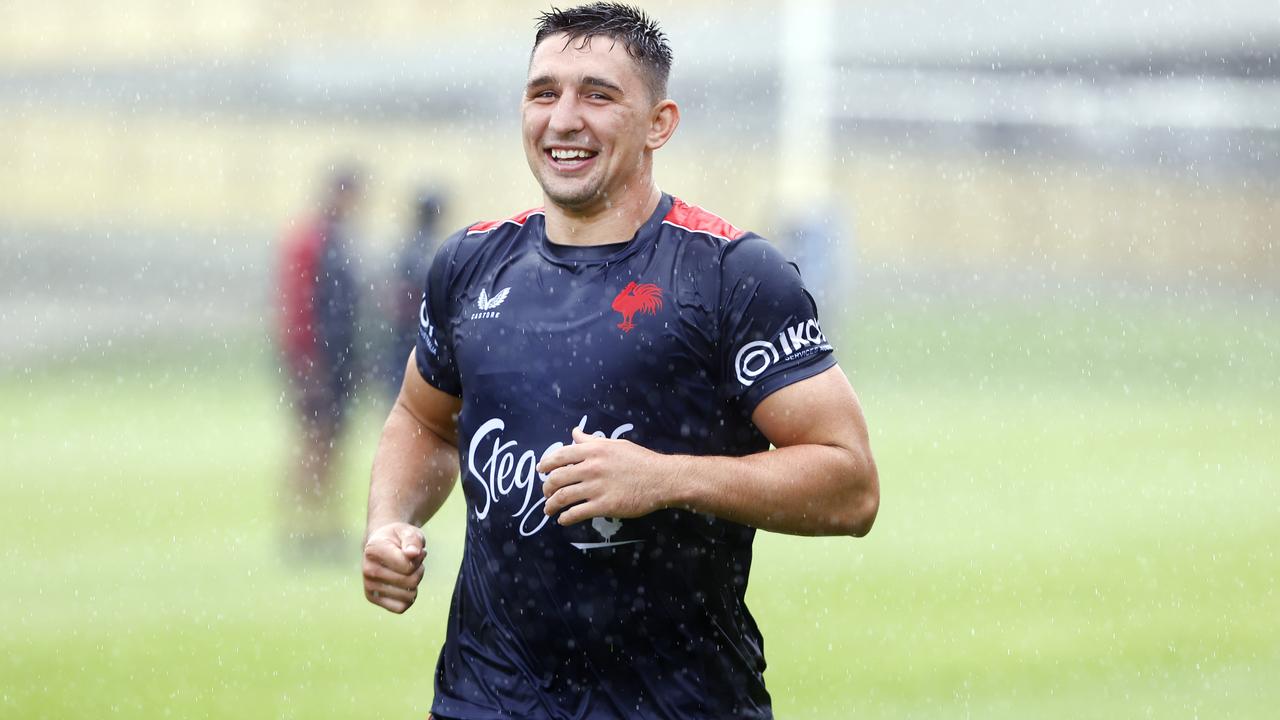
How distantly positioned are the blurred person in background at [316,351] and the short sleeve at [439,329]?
6054 millimetres

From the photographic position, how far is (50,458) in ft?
50.6

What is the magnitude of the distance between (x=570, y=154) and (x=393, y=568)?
0.96 metres

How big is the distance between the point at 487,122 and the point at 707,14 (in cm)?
570

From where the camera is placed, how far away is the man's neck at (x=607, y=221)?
3.53 metres

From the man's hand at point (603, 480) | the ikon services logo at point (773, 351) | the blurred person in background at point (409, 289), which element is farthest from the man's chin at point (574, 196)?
the blurred person in background at point (409, 289)

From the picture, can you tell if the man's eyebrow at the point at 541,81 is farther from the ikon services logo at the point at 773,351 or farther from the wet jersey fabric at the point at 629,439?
the ikon services logo at the point at 773,351

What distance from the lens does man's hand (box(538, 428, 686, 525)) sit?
3.07m

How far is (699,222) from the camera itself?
3508mm

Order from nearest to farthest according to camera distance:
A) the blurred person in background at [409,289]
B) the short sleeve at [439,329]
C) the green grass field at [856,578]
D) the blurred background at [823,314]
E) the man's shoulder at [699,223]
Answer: the man's shoulder at [699,223] → the short sleeve at [439,329] → the green grass field at [856,578] → the blurred background at [823,314] → the blurred person in background at [409,289]

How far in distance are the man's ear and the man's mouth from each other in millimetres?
165

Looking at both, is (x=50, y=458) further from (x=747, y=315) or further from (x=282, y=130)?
(x=282, y=130)

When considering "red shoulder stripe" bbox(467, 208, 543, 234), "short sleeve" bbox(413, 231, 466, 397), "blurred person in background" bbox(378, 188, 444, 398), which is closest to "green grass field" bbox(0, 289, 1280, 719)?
"blurred person in background" bbox(378, 188, 444, 398)

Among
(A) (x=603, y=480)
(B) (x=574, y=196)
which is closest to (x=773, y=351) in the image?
(A) (x=603, y=480)

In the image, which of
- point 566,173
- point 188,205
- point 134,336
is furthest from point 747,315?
point 188,205
